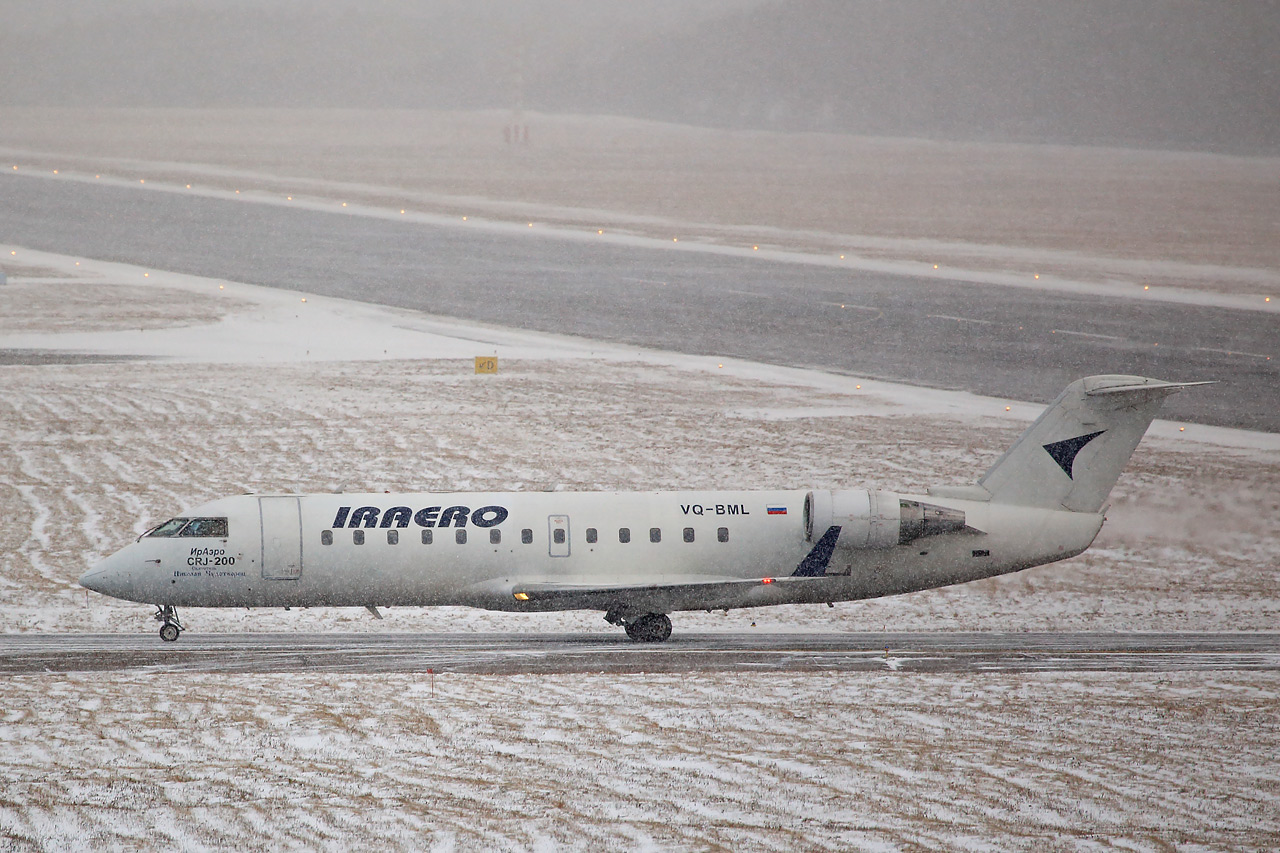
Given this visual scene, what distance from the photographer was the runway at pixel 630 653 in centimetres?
3247

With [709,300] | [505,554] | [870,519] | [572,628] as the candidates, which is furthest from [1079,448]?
[709,300]

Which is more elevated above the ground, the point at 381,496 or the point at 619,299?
the point at 619,299

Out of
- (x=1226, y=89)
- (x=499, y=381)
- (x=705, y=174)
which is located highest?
(x=1226, y=89)

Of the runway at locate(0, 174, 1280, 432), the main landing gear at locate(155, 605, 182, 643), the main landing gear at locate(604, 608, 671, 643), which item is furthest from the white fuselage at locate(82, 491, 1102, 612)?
the runway at locate(0, 174, 1280, 432)

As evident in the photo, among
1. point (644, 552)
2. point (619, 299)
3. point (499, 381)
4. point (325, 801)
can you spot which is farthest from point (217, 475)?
point (619, 299)

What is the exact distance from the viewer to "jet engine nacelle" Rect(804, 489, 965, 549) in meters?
34.4

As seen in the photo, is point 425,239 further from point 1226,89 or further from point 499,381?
point 1226,89

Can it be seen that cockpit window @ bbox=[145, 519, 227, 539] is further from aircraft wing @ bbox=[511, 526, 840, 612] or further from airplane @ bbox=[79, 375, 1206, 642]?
aircraft wing @ bbox=[511, 526, 840, 612]

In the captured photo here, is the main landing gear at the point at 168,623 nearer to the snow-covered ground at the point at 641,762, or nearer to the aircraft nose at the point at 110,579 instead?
the aircraft nose at the point at 110,579

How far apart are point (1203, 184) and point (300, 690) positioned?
137 metres

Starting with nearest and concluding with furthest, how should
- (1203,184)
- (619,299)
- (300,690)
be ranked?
(300,690), (619,299), (1203,184)

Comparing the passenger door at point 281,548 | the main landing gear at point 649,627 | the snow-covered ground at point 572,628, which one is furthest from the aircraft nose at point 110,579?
the main landing gear at point 649,627

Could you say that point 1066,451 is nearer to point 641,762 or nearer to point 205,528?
point 641,762

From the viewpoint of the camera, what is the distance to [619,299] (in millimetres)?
94375
